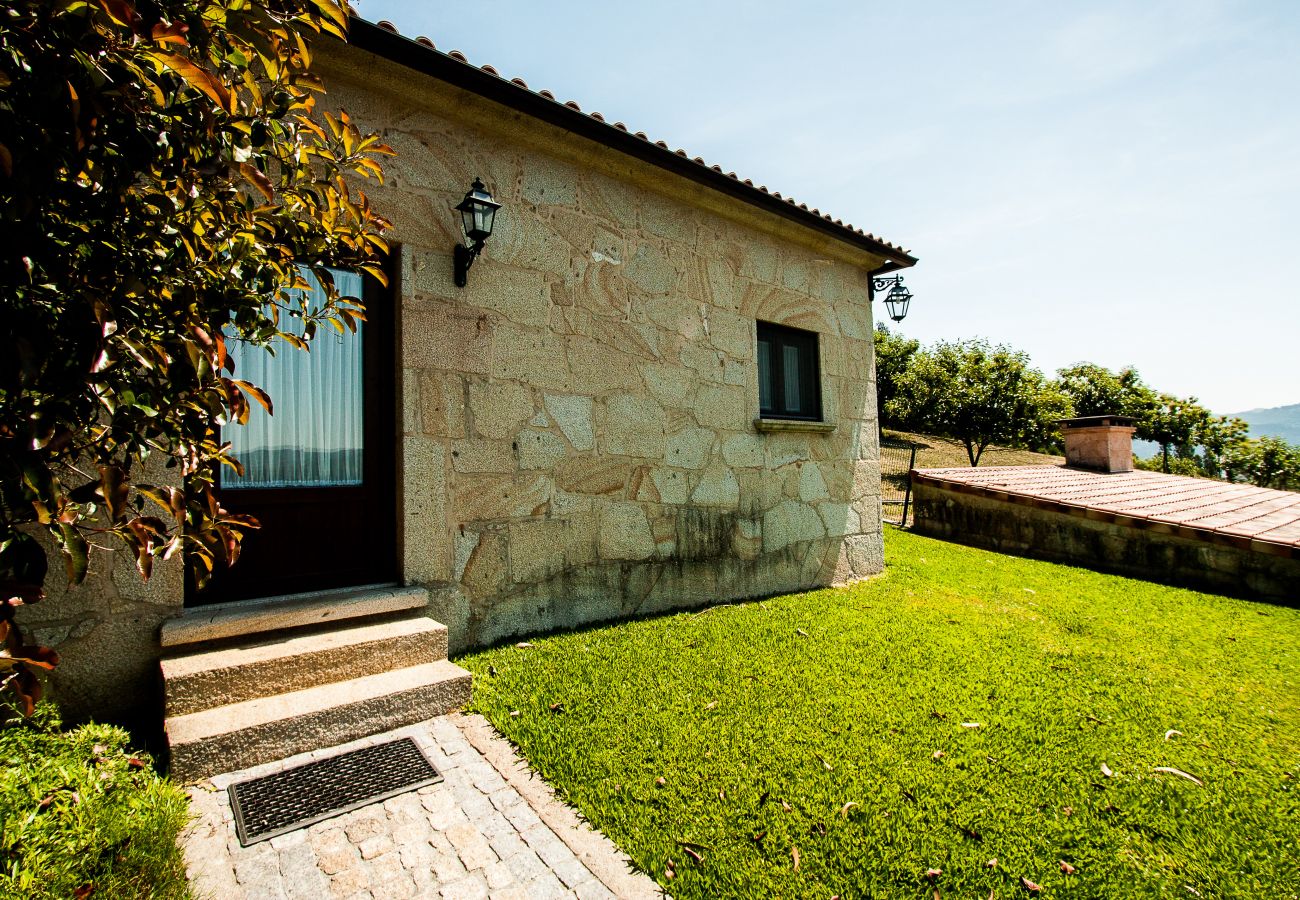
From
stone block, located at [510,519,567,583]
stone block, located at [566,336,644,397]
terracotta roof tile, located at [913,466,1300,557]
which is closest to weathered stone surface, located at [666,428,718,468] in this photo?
stone block, located at [566,336,644,397]

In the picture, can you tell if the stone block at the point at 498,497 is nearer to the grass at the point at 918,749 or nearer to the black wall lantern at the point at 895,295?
the grass at the point at 918,749

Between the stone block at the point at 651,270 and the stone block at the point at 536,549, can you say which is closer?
the stone block at the point at 536,549

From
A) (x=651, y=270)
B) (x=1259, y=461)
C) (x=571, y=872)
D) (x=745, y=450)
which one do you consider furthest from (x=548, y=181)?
(x=1259, y=461)

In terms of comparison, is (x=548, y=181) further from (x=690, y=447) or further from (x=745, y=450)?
(x=745, y=450)

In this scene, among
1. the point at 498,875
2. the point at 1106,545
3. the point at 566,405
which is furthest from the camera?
the point at 1106,545

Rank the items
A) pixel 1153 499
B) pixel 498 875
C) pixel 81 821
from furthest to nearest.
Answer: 1. pixel 1153 499
2. pixel 498 875
3. pixel 81 821

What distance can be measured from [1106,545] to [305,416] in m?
9.34

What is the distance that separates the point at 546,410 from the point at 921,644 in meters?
3.40

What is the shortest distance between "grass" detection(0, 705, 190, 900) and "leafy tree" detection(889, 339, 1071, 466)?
2184cm

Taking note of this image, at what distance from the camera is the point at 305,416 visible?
12.3 ft

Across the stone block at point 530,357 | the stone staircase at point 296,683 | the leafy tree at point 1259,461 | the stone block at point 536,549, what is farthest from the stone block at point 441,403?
the leafy tree at point 1259,461

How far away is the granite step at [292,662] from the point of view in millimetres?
2775

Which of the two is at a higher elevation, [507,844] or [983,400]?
[983,400]

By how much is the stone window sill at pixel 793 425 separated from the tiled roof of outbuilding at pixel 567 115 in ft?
7.00
